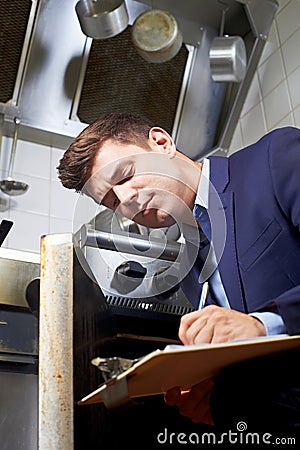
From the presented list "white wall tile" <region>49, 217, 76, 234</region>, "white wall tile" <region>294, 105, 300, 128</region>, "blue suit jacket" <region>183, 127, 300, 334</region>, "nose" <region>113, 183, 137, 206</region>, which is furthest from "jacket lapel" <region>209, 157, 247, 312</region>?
"white wall tile" <region>49, 217, 76, 234</region>

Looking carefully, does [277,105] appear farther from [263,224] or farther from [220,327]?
[220,327]

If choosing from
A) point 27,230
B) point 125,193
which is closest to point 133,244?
point 125,193

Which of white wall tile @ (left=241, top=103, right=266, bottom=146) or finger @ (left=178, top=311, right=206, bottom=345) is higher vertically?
white wall tile @ (left=241, top=103, right=266, bottom=146)

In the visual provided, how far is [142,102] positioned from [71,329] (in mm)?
1138

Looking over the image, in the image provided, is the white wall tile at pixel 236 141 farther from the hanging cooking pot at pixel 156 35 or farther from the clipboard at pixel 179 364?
the clipboard at pixel 179 364

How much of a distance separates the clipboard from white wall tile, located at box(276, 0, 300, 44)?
1.35 m

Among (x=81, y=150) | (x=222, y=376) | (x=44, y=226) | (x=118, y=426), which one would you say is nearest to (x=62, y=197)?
(x=44, y=226)

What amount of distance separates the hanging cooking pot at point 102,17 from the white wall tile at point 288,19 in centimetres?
45

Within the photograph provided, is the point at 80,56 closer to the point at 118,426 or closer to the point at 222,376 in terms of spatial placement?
the point at 118,426

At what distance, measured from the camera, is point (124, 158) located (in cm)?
100

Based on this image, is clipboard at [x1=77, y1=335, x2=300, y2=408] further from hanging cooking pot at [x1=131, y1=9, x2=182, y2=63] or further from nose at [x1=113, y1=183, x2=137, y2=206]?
hanging cooking pot at [x1=131, y1=9, x2=182, y2=63]

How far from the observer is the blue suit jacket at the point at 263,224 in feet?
2.81

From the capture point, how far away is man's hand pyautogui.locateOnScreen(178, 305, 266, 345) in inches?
27.1

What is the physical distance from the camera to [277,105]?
1.82 meters
